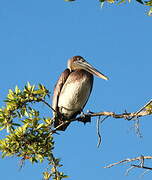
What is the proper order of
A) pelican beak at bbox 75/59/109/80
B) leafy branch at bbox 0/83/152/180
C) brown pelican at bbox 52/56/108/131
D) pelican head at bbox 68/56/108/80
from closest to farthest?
leafy branch at bbox 0/83/152/180, brown pelican at bbox 52/56/108/131, pelican beak at bbox 75/59/109/80, pelican head at bbox 68/56/108/80

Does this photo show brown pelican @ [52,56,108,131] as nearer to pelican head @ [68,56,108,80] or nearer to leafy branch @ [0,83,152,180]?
pelican head @ [68,56,108,80]

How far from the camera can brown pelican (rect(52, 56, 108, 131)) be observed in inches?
338

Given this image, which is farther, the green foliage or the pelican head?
the pelican head

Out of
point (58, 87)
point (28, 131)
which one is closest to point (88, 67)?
point (58, 87)

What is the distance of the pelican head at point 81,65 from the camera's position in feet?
30.3

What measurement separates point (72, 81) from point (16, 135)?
3.68 meters

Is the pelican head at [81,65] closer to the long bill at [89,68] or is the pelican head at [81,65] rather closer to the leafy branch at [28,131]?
the long bill at [89,68]

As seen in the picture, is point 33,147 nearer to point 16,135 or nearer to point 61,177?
point 16,135

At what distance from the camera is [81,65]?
9.64 m

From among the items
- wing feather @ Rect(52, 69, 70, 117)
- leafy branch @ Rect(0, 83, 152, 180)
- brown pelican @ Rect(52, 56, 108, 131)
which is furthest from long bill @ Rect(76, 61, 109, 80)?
leafy branch @ Rect(0, 83, 152, 180)

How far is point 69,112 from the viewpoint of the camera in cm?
873

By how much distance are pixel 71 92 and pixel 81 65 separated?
4.06 ft

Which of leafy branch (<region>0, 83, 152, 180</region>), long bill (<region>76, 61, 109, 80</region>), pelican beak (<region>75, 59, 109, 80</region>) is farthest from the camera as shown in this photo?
pelican beak (<region>75, 59, 109, 80</region>)

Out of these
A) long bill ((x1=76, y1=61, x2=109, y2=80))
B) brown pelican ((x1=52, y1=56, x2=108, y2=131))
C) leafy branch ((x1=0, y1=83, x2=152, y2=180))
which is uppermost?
long bill ((x1=76, y1=61, x2=109, y2=80))
